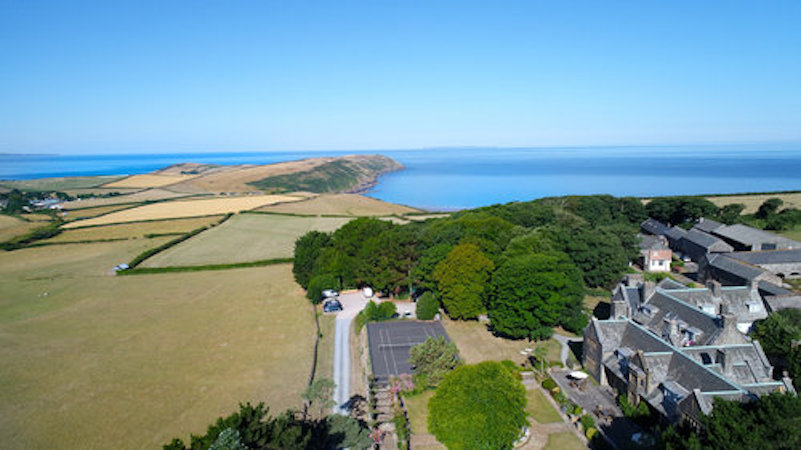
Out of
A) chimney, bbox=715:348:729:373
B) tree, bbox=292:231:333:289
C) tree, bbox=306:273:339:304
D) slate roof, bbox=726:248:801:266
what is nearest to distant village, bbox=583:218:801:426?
chimney, bbox=715:348:729:373

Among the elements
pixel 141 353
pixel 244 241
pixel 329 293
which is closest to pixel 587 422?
pixel 329 293

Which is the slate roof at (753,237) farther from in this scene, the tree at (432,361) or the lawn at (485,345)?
the tree at (432,361)

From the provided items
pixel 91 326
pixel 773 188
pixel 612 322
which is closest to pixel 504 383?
pixel 612 322

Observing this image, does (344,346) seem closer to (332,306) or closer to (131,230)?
(332,306)

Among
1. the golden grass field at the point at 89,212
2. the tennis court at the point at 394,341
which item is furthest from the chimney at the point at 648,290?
the golden grass field at the point at 89,212

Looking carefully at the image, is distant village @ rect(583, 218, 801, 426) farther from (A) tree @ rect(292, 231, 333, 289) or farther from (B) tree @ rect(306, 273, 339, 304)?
(A) tree @ rect(292, 231, 333, 289)
